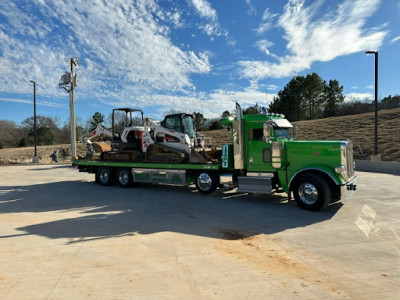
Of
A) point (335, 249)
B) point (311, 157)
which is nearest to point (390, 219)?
point (311, 157)

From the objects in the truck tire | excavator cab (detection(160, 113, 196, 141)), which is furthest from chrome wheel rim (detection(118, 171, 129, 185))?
excavator cab (detection(160, 113, 196, 141))

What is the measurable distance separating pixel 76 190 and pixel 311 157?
9.34 metres

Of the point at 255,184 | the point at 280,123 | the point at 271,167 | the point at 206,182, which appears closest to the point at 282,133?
the point at 280,123

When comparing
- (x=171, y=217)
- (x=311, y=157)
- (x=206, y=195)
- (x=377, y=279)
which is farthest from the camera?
(x=206, y=195)

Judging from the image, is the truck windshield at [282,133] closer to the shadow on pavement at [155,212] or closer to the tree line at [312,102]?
the shadow on pavement at [155,212]

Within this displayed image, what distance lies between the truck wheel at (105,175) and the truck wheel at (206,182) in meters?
4.71

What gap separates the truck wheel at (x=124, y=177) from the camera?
A: 41.2ft

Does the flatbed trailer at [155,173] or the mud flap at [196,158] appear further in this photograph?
the mud flap at [196,158]

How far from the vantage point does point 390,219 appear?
23.0ft

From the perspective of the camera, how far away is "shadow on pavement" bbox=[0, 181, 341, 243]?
6.41 metres

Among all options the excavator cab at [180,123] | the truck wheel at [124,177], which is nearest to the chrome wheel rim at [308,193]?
the excavator cab at [180,123]

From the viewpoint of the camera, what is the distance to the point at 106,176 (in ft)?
43.8

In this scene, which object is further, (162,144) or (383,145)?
(383,145)

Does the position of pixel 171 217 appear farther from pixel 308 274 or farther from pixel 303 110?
pixel 303 110
